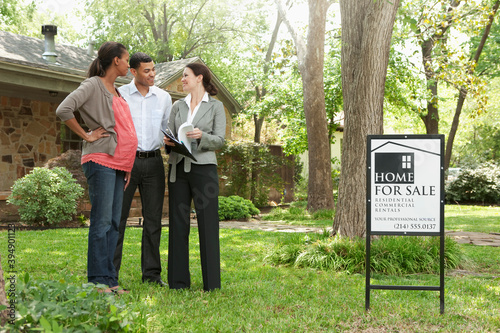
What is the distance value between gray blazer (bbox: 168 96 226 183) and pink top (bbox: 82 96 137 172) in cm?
46

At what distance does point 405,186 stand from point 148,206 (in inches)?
88.9

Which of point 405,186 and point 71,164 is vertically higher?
point 71,164

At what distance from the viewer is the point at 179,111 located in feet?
15.8

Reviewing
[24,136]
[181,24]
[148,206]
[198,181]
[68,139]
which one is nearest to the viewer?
[198,181]

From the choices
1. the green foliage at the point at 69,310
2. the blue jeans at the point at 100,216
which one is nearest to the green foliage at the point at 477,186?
the blue jeans at the point at 100,216

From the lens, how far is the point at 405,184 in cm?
424

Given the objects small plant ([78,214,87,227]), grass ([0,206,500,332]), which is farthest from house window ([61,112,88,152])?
grass ([0,206,500,332])

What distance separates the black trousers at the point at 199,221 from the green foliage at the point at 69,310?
1.26m

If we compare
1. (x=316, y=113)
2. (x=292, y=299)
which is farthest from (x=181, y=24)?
(x=292, y=299)

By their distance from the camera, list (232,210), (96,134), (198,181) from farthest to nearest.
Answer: (232,210) < (198,181) < (96,134)

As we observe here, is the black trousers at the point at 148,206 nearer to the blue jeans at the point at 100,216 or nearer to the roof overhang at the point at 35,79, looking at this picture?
the blue jeans at the point at 100,216

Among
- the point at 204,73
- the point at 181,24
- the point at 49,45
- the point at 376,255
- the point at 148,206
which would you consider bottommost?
the point at 376,255

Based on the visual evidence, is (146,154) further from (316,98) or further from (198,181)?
(316,98)

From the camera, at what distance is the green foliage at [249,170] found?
1593cm
